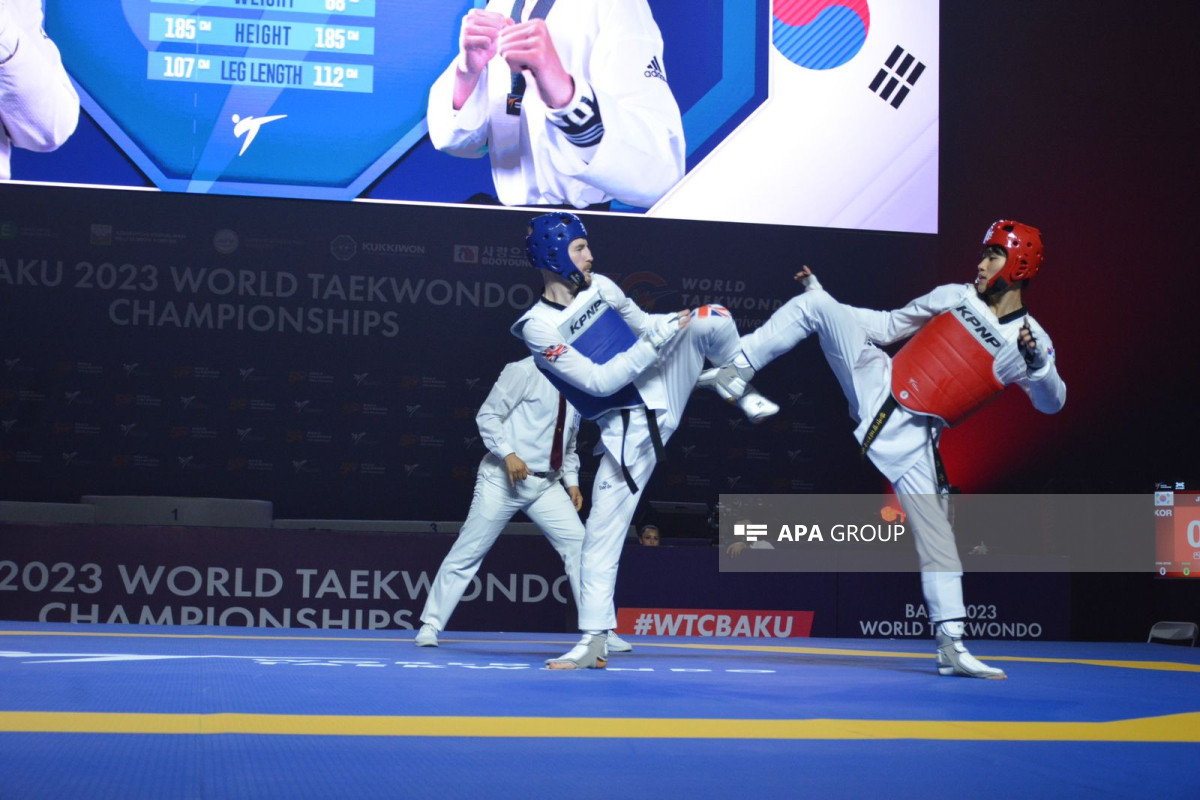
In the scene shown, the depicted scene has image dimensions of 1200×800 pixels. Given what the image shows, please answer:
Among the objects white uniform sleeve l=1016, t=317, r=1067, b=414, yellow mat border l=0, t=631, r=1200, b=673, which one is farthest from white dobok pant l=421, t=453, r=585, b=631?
white uniform sleeve l=1016, t=317, r=1067, b=414

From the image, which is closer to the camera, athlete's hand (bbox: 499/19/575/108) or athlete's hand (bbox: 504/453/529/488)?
athlete's hand (bbox: 504/453/529/488)

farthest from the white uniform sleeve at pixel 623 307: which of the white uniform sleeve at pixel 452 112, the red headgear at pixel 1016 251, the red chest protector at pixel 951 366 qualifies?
the white uniform sleeve at pixel 452 112

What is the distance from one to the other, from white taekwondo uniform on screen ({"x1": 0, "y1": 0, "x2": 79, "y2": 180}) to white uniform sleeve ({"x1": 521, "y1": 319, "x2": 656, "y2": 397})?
5500 mm

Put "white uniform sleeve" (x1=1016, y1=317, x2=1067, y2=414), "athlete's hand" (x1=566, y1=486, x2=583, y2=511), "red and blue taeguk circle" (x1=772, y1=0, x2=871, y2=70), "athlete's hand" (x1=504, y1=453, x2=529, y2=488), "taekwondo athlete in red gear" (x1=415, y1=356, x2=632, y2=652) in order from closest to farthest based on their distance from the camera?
"white uniform sleeve" (x1=1016, y1=317, x2=1067, y2=414) → "athlete's hand" (x1=504, y1=453, x2=529, y2=488) → "taekwondo athlete in red gear" (x1=415, y1=356, x2=632, y2=652) → "athlete's hand" (x1=566, y1=486, x2=583, y2=511) → "red and blue taeguk circle" (x1=772, y1=0, x2=871, y2=70)

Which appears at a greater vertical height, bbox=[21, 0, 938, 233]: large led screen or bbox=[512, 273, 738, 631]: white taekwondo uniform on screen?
bbox=[21, 0, 938, 233]: large led screen

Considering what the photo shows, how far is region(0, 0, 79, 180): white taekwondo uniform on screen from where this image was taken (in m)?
8.40

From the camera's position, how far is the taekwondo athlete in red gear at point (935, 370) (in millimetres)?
4707

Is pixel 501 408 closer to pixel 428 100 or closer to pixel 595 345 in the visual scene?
pixel 595 345

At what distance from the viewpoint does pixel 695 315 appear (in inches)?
183

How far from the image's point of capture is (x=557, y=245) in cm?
465

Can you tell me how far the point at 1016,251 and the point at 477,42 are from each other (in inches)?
207

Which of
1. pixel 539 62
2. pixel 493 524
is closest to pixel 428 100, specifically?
pixel 539 62

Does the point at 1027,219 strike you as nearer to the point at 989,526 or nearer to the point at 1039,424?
the point at 1039,424

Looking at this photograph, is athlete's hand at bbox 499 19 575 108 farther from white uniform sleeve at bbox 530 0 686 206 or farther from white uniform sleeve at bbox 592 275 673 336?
white uniform sleeve at bbox 592 275 673 336
